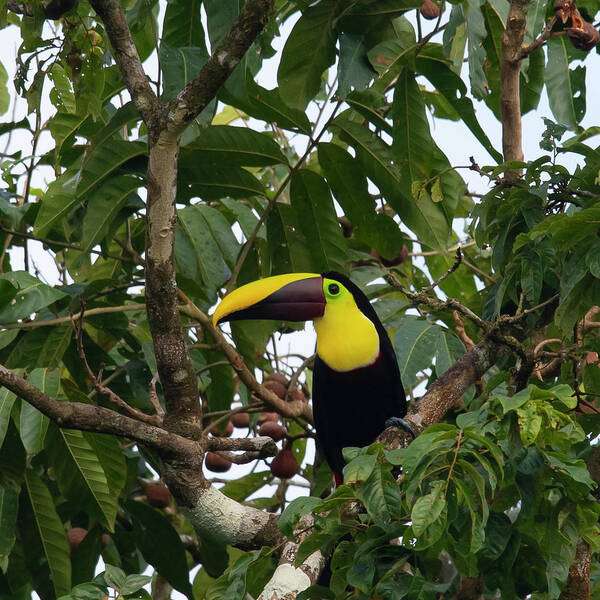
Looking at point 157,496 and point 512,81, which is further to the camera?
point 157,496

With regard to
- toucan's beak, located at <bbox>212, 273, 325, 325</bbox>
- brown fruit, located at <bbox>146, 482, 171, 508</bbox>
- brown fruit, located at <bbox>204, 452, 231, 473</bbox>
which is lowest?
brown fruit, located at <bbox>146, 482, 171, 508</bbox>

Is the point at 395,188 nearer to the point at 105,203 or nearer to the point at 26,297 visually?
the point at 105,203

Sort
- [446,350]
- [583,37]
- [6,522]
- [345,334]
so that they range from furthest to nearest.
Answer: [345,334] < [446,350] < [583,37] < [6,522]

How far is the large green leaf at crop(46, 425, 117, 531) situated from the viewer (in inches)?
Answer: 127

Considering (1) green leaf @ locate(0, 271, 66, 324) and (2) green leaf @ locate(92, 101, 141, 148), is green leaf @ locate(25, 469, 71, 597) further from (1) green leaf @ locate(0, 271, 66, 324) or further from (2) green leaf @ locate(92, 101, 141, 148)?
(2) green leaf @ locate(92, 101, 141, 148)

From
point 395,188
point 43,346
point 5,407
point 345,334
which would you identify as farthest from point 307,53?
point 5,407

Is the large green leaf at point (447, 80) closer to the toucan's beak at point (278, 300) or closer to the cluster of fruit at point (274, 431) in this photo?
the toucan's beak at point (278, 300)

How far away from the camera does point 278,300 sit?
3580mm

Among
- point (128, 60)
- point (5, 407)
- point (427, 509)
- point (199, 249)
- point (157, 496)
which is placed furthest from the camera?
point (157, 496)

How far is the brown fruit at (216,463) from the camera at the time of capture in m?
A: 4.40

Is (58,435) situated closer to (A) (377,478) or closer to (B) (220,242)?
A: (B) (220,242)

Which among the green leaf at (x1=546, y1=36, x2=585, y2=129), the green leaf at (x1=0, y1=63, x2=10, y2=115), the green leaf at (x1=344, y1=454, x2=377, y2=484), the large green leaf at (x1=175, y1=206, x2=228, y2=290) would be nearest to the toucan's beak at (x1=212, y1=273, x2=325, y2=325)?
the large green leaf at (x1=175, y1=206, x2=228, y2=290)

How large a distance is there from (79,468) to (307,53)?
1.60 metres

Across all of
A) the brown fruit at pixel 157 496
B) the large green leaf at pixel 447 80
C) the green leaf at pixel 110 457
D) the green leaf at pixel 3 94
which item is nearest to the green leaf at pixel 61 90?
the green leaf at pixel 110 457
